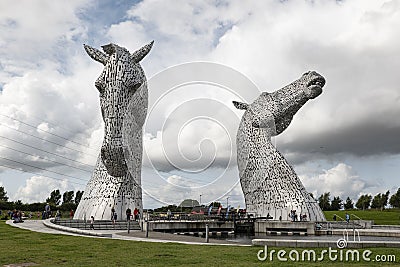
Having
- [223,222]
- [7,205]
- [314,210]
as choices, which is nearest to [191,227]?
[223,222]

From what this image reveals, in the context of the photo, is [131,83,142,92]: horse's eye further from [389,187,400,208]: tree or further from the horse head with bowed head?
[389,187,400,208]: tree

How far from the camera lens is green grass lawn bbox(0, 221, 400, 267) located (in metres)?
9.57

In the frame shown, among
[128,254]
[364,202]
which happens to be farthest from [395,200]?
[128,254]

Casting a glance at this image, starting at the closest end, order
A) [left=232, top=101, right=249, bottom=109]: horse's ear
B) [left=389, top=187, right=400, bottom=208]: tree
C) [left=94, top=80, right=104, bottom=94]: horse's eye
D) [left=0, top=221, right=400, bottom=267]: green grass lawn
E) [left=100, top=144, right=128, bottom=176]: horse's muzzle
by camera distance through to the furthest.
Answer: [left=0, top=221, right=400, bottom=267]: green grass lawn → [left=100, top=144, right=128, bottom=176]: horse's muzzle → [left=94, top=80, right=104, bottom=94]: horse's eye → [left=232, top=101, right=249, bottom=109]: horse's ear → [left=389, top=187, right=400, bottom=208]: tree

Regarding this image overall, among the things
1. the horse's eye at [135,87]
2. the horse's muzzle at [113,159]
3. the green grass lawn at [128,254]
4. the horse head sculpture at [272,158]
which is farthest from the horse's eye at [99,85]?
the green grass lawn at [128,254]

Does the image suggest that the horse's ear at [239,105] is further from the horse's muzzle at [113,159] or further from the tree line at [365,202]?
the tree line at [365,202]

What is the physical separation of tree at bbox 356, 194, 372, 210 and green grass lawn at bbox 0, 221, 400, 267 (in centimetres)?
7862

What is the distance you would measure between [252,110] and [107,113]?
40.9 feet

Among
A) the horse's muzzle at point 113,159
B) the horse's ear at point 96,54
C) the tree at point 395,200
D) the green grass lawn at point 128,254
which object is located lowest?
the green grass lawn at point 128,254

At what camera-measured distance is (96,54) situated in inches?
1045

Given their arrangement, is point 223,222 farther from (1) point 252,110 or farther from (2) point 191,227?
(1) point 252,110

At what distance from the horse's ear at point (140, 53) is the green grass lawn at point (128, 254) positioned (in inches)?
563

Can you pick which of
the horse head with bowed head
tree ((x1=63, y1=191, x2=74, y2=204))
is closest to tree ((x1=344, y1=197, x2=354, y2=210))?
tree ((x1=63, y1=191, x2=74, y2=204))

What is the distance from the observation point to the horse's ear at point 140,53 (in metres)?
26.0
